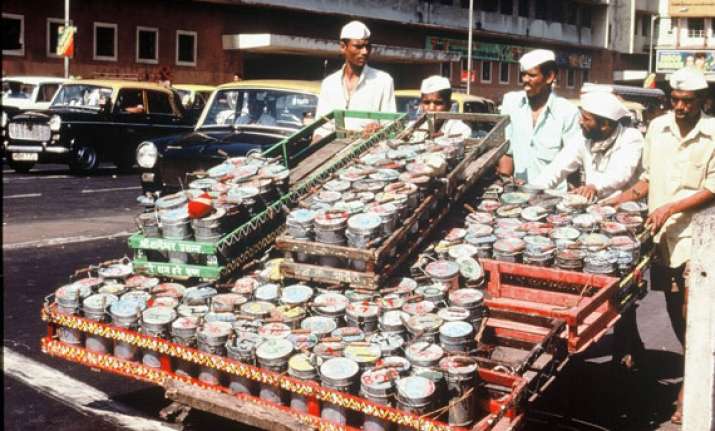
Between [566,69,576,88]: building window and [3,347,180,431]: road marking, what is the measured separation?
55185 millimetres

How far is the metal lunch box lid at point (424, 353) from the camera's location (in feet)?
13.0

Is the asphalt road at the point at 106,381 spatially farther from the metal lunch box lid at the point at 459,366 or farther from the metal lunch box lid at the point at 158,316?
the metal lunch box lid at the point at 158,316

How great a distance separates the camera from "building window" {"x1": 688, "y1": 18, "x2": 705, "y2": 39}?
6319 centimetres

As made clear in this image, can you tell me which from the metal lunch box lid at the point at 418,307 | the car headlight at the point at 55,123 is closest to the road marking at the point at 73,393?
the metal lunch box lid at the point at 418,307

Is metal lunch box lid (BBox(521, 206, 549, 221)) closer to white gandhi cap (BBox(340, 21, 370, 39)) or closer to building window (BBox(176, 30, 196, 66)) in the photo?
white gandhi cap (BBox(340, 21, 370, 39))

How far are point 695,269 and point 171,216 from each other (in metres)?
2.96

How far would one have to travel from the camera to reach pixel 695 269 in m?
4.05

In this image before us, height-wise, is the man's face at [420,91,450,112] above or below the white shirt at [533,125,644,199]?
above

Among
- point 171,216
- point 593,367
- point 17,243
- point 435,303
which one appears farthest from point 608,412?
point 17,243

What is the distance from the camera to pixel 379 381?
3834 millimetres

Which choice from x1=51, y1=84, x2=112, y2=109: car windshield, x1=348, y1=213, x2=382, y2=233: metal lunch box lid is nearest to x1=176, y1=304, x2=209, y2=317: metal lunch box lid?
x1=348, y1=213, x2=382, y2=233: metal lunch box lid

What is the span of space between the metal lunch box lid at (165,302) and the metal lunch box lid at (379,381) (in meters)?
1.37

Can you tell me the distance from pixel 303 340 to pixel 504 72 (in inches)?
1925

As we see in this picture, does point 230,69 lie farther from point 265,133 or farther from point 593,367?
point 593,367
